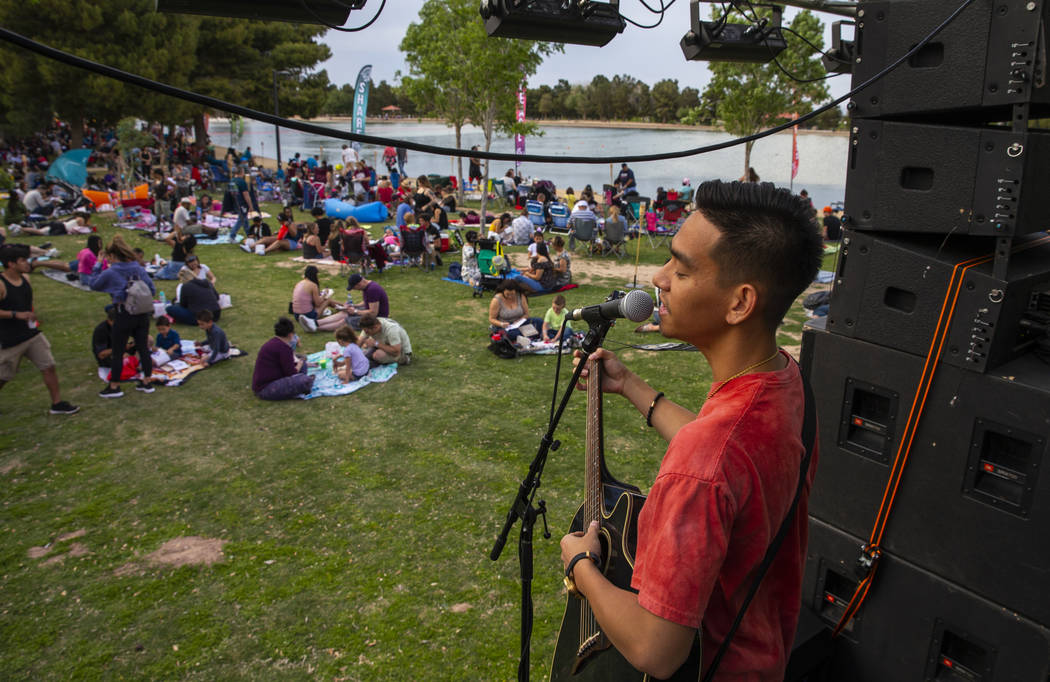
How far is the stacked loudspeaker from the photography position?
2.58 m

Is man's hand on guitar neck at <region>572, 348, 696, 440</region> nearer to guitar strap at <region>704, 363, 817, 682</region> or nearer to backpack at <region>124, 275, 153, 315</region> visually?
guitar strap at <region>704, 363, 817, 682</region>

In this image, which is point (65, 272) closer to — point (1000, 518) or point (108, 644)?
point (108, 644)

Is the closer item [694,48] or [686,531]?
[686,531]

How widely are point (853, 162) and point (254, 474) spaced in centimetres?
564

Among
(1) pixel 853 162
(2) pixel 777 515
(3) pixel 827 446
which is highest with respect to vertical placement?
(1) pixel 853 162

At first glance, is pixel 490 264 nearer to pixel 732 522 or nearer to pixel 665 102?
pixel 732 522

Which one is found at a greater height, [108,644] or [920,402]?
[920,402]

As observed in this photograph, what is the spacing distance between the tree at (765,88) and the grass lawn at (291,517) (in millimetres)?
18798

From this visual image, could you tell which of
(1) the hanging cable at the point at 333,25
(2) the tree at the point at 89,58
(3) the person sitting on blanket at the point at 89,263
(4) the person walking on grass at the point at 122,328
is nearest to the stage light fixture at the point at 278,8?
(1) the hanging cable at the point at 333,25

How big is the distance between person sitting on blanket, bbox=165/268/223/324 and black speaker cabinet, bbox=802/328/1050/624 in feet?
32.4

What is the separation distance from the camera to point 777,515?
153 centimetres

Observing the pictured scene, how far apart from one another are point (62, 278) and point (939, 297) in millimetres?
15434

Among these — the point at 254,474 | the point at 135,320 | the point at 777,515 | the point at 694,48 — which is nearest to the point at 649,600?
the point at 777,515

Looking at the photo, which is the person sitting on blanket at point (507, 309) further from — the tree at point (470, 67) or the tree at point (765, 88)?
the tree at point (765, 88)
